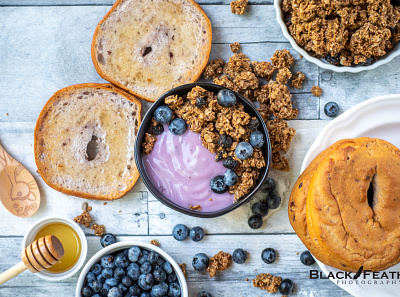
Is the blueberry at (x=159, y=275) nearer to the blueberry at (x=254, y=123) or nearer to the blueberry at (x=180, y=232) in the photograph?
the blueberry at (x=180, y=232)

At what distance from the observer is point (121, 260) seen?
5.43 feet

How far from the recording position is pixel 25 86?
1838 mm

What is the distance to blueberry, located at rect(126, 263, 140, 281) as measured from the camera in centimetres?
165

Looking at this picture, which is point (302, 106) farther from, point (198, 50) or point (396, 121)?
point (198, 50)

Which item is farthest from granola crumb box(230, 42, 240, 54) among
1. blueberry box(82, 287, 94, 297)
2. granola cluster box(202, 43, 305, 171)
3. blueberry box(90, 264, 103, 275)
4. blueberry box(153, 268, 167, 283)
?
blueberry box(82, 287, 94, 297)

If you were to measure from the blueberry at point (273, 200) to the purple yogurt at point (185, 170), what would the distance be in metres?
0.25

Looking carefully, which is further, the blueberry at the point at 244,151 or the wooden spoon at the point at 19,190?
the wooden spoon at the point at 19,190

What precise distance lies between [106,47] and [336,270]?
1.41m

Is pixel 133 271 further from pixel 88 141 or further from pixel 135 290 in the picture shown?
pixel 88 141

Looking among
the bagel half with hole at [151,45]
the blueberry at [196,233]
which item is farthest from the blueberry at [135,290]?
the bagel half with hole at [151,45]

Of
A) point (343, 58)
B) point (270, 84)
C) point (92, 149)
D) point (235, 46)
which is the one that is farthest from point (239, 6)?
point (92, 149)

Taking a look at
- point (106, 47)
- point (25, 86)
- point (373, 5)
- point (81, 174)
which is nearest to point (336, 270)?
point (373, 5)

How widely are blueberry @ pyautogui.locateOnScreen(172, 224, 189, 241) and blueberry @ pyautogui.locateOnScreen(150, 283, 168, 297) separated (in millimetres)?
214

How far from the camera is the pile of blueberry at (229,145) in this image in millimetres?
1475
